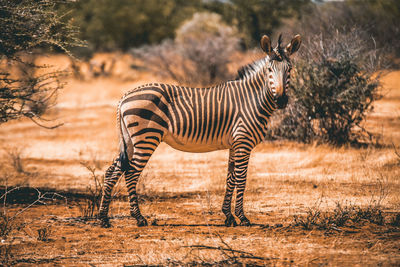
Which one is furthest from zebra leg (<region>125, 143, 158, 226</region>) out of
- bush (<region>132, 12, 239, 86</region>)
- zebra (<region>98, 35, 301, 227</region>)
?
bush (<region>132, 12, 239, 86</region>)

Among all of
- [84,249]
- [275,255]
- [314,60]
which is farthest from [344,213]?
[314,60]

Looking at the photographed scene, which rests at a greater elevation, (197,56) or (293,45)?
(197,56)

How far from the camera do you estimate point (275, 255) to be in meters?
4.78

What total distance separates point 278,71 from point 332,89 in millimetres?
5867

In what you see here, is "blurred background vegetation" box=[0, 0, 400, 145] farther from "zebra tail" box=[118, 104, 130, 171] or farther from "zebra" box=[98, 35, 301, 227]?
"zebra" box=[98, 35, 301, 227]

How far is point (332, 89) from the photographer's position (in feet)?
36.3

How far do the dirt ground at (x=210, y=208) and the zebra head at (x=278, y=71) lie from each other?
164 cm

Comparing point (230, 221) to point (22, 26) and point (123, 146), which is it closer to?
point (123, 146)

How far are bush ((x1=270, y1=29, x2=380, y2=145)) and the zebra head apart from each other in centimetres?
530

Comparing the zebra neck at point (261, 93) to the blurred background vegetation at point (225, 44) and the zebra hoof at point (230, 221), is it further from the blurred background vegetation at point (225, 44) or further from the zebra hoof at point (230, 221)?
the blurred background vegetation at point (225, 44)

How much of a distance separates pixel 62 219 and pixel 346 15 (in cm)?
1685

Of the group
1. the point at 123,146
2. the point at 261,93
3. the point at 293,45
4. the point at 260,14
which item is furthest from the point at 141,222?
the point at 260,14

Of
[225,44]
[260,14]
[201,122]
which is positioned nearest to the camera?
[201,122]

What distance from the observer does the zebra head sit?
18.5ft
